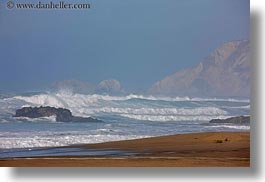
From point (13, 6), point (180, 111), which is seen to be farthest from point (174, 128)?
point (13, 6)

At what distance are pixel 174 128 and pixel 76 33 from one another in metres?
0.47

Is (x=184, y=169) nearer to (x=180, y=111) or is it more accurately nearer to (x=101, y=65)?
(x=180, y=111)

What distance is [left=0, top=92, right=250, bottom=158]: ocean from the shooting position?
1842mm

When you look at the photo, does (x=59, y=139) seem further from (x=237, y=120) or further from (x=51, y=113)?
(x=237, y=120)

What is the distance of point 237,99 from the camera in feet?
6.08

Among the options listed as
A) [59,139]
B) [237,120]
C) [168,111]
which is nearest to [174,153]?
[168,111]

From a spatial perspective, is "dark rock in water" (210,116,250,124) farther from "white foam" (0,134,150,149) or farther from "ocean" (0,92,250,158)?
"white foam" (0,134,150,149)

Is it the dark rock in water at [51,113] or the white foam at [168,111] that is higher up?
the white foam at [168,111]

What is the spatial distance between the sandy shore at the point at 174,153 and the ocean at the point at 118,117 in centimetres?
2

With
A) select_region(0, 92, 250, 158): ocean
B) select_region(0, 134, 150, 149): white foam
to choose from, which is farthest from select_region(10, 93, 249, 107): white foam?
select_region(0, 134, 150, 149): white foam

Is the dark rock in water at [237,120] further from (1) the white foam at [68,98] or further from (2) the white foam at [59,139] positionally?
(2) the white foam at [59,139]

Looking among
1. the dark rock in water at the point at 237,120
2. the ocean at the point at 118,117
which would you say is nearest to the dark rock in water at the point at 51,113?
the ocean at the point at 118,117

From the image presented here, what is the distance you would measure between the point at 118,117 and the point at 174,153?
0.23m

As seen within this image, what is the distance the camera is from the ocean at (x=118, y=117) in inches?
72.5
